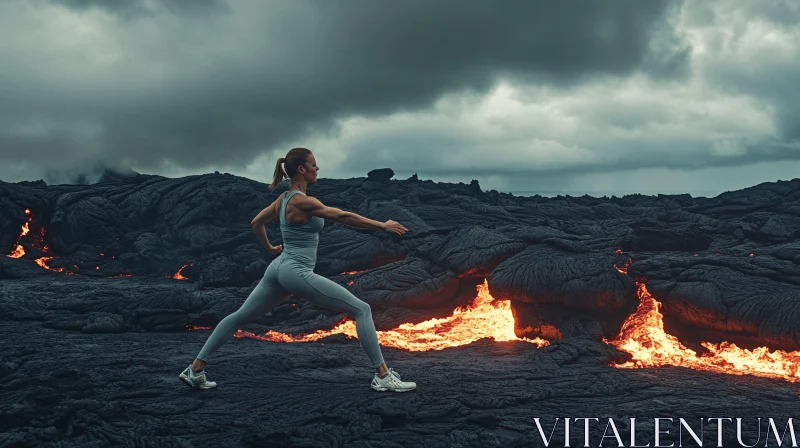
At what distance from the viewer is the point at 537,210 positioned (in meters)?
30.6

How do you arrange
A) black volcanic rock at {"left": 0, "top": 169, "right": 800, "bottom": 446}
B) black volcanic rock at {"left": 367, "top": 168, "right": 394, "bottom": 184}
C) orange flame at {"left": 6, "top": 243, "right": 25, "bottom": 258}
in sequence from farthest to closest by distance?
black volcanic rock at {"left": 367, "top": 168, "right": 394, "bottom": 184}
orange flame at {"left": 6, "top": 243, "right": 25, "bottom": 258}
black volcanic rock at {"left": 0, "top": 169, "right": 800, "bottom": 446}

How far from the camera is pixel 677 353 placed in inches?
424

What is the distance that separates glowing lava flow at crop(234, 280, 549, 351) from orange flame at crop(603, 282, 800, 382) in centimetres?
182

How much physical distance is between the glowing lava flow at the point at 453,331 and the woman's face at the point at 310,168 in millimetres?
5011

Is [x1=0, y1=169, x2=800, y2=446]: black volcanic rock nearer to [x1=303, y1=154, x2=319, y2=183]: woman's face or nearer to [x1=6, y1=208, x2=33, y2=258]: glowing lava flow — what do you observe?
[x1=6, y1=208, x2=33, y2=258]: glowing lava flow

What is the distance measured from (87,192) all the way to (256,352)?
70.8ft

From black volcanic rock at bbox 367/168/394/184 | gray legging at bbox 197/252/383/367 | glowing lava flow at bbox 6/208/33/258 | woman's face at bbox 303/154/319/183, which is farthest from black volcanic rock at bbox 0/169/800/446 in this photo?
black volcanic rock at bbox 367/168/394/184

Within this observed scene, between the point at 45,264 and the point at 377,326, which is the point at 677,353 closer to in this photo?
the point at 377,326

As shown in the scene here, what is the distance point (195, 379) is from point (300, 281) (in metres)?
1.91

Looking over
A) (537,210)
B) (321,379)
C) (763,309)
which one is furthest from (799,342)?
(537,210)

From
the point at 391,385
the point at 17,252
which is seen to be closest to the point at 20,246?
the point at 17,252

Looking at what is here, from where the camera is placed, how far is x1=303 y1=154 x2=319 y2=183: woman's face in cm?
734

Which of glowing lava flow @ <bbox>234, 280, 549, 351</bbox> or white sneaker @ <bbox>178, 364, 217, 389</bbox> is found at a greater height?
white sneaker @ <bbox>178, 364, 217, 389</bbox>

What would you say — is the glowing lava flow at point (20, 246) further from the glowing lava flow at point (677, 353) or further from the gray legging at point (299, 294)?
the glowing lava flow at point (677, 353)
